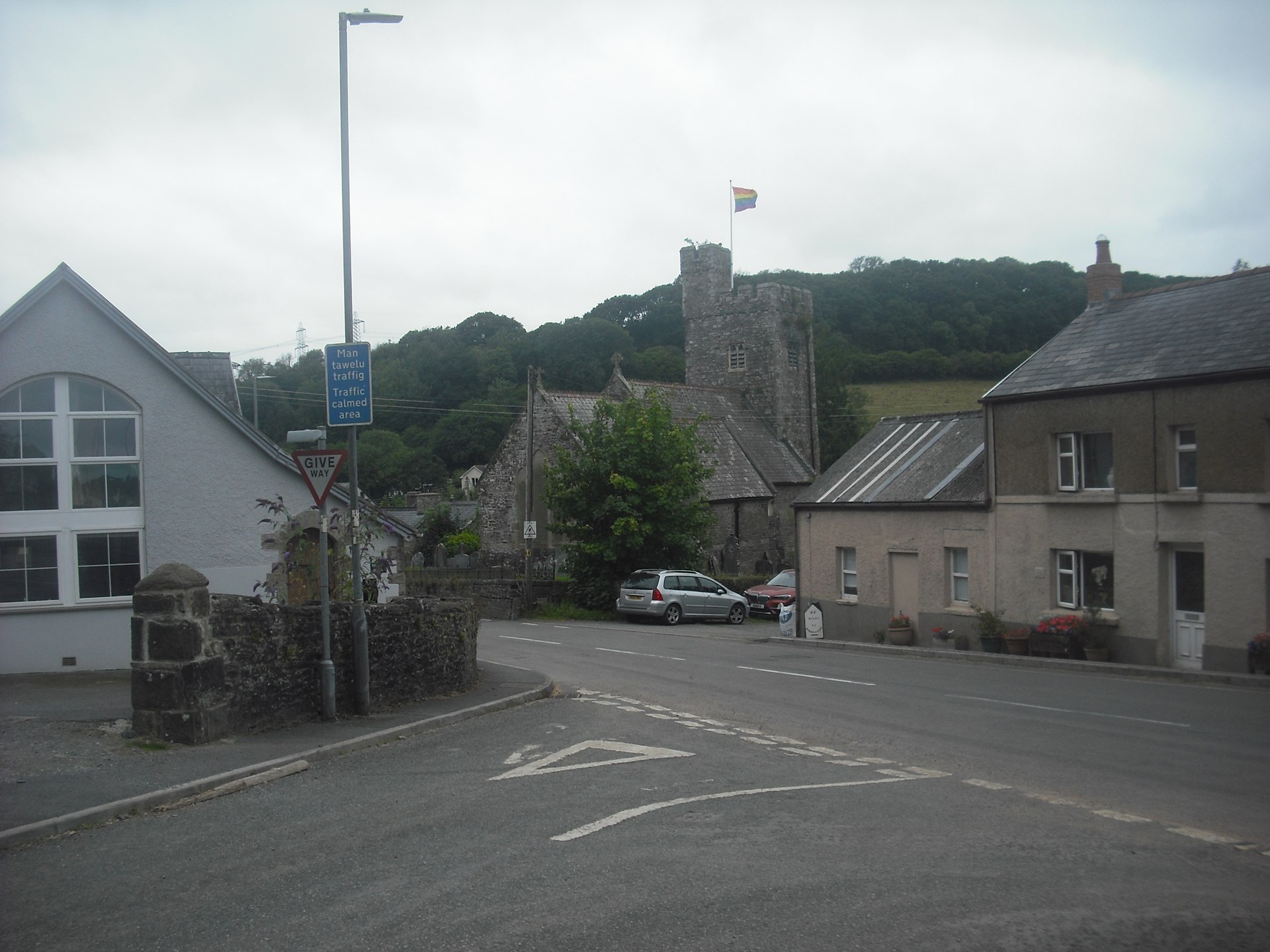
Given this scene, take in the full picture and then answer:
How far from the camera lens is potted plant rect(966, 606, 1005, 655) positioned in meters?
22.2

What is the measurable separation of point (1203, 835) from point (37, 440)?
52.5ft

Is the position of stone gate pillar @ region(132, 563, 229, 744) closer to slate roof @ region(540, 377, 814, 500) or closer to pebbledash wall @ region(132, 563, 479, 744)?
pebbledash wall @ region(132, 563, 479, 744)

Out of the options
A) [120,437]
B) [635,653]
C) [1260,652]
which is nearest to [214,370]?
[120,437]

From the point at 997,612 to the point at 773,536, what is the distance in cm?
2554

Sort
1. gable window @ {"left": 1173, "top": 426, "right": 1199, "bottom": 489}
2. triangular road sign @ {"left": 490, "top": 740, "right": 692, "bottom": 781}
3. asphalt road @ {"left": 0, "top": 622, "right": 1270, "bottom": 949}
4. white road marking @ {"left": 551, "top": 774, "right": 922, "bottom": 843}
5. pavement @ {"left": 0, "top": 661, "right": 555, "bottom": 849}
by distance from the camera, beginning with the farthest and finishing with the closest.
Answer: gable window @ {"left": 1173, "top": 426, "right": 1199, "bottom": 489}
triangular road sign @ {"left": 490, "top": 740, "right": 692, "bottom": 781}
pavement @ {"left": 0, "top": 661, "right": 555, "bottom": 849}
white road marking @ {"left": 551, "top": 774, "right": 922, "bottom": 843}
asphalt road @ {"left": 0, "top": 622, "right": 1270, "bottom": 949}

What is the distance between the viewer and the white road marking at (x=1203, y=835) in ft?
23.8

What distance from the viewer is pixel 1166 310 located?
70.4ft

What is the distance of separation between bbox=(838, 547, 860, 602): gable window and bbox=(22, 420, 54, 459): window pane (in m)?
18.5

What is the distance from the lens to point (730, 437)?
5012cm

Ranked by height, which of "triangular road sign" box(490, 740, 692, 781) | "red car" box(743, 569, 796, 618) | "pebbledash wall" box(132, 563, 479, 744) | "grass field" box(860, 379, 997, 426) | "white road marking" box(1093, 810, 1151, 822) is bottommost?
"red car" box(743, 569, 796, 618)

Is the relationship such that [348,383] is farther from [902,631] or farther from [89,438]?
[902,631]

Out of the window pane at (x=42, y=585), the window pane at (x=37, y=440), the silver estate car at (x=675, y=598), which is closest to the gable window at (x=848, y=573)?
the silver estate car at (x=675, y=598)

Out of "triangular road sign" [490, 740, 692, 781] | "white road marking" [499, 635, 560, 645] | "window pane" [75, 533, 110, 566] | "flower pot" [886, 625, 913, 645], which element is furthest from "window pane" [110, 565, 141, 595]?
"flower pot" [886, 625, 913, 645]

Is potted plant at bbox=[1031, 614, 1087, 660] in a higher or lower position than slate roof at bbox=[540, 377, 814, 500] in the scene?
lower
